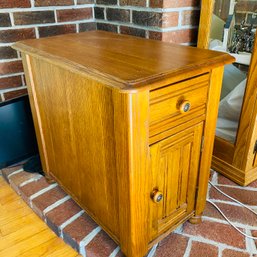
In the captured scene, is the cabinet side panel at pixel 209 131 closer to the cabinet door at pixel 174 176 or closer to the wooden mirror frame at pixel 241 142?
the cabinet door at pixel 174 176

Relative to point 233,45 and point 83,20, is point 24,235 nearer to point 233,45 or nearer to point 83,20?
point 83,20

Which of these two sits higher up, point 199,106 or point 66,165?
point 199,106

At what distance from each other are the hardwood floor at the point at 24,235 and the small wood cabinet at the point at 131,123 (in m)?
0.20

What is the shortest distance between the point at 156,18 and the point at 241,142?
696 mm

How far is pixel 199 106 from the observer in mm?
918

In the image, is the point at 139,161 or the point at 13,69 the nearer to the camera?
the point at 139,161

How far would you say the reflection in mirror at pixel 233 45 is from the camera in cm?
122

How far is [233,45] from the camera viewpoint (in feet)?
4.31

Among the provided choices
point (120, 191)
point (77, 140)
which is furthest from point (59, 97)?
point (120, 191)

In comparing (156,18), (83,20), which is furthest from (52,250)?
(83,20)

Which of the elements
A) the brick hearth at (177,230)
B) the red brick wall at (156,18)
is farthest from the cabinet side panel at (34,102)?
the red brick wall at (156,18)

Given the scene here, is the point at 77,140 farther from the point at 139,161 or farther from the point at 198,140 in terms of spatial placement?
the point at 198,140

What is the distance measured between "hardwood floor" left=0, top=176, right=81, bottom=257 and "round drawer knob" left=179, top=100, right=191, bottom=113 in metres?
0.72

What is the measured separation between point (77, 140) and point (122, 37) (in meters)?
0.52
